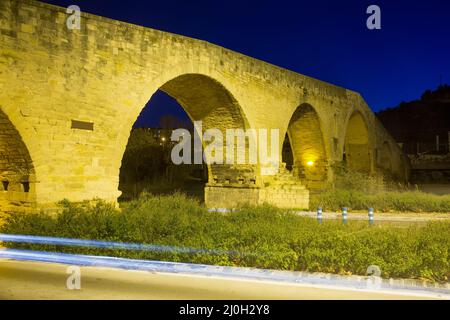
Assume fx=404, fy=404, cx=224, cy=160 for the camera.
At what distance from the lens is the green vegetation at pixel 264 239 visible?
5625mm

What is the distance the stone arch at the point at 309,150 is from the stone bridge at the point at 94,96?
5.57 m

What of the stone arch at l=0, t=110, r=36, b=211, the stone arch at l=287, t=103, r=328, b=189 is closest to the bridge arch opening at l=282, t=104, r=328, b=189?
the stone arch at l=287, t=103, r=328, b=189

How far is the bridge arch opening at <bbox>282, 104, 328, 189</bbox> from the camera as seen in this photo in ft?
66.4

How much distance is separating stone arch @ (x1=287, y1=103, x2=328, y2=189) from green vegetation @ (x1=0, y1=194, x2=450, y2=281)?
12.1 metres

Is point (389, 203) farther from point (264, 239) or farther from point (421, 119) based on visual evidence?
point (421, 119)

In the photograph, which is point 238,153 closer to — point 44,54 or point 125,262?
point 44,54

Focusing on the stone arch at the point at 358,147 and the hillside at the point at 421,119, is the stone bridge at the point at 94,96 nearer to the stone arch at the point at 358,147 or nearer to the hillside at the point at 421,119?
the stone arch at the point at 358,147

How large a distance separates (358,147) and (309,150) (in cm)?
808

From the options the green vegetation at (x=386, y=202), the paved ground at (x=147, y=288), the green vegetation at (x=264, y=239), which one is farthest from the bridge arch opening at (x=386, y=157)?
the paved ground at (x=147, y=288)

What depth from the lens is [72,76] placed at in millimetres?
8906

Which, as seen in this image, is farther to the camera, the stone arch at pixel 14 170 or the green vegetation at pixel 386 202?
the green vegetation at pixel 386 202

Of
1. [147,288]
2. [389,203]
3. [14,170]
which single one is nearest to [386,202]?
[389,203]

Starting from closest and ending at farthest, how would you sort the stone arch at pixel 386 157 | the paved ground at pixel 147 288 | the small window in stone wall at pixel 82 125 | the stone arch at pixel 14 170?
the paved ground at pixel 147 288
the stone arch at pixel 14 170
the small window in stone wall at pixel 82 125
the stone arch at pixel 386 157

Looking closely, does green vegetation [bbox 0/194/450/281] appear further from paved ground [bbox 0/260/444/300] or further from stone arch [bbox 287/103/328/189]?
stone arch [bbox 287/103/328/189]
